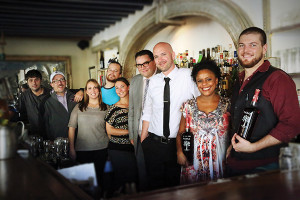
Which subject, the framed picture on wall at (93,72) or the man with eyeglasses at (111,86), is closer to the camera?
the man with eyeglasses at (111,86)

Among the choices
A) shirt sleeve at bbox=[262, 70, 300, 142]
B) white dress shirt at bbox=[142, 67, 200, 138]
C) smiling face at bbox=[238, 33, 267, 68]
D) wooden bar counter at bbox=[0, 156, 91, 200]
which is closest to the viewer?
wooden bar counter at bbox=[0, 156, 91, 200]

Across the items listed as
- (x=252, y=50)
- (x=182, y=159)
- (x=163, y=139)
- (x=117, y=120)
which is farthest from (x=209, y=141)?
(x=117, y=120)

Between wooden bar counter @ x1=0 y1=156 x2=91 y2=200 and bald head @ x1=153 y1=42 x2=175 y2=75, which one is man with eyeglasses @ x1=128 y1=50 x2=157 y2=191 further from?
wooden bar counter @ x1=0 y1=156 x2=91 y2=200

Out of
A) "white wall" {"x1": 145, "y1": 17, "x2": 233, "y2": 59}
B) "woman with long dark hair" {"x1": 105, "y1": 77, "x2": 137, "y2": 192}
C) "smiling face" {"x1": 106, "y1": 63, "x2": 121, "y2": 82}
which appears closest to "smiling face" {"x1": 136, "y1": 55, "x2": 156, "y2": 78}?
"woman with long dark hair" {"x1": 105, "y1": 77, "x2": 137, "y2": 192}

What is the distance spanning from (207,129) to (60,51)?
2.16 m

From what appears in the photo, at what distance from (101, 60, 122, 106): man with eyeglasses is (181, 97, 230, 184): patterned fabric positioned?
110 centimetres

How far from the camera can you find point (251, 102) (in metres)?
1.70

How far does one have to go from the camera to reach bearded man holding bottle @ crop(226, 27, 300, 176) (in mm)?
1604

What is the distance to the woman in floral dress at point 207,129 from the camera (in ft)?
6.33

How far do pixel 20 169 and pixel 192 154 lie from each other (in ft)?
3.69

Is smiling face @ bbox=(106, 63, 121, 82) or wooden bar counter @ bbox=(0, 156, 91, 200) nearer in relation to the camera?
wooden bar counter @ bbox=(0, 156, 91, 200)

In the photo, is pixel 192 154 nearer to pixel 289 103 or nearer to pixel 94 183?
pixel 289 103

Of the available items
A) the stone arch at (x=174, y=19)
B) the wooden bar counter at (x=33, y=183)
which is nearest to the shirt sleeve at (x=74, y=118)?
the stone arch at (x=174, y=19)

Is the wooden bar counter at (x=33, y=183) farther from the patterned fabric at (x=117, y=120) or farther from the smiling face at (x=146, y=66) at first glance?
the smiling face at (x=146, y=66)
